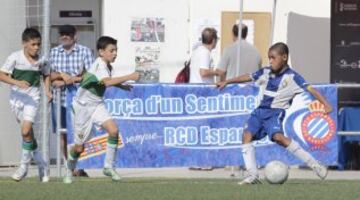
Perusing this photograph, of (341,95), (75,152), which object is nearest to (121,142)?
(75,152)

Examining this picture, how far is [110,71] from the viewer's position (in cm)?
1294

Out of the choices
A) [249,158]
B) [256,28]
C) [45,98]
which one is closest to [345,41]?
[256,28]

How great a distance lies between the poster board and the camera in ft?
59.4

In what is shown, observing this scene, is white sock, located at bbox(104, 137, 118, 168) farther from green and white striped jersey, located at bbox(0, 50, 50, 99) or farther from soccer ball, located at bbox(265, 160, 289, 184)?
soccer ball, located at bbox(265, 160, 289, 184)

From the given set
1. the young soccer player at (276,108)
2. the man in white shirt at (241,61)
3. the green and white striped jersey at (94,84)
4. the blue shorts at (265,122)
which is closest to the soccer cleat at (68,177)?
the green and white striped jersey at (94,84)

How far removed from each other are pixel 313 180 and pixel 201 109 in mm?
1848

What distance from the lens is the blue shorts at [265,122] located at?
12.6m

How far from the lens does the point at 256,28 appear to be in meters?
18.2

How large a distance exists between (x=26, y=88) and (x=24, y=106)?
0.23m

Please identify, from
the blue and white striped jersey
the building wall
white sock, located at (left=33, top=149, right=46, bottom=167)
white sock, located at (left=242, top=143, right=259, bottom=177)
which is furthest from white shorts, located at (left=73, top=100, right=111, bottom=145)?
the building wall

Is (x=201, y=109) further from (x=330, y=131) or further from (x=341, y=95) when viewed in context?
(x=341, y=95)

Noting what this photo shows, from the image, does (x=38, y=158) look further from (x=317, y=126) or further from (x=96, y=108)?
(x=317, y=126)

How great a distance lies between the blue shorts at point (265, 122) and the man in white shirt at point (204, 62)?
3085 mm

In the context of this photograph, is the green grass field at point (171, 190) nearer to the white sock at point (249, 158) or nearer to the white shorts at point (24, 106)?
the white sock at point (249, 158)
